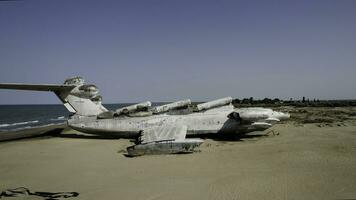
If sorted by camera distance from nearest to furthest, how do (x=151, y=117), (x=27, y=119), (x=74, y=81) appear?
(x=151, y=117)
(x=74, y=81)
(x=27, y=119)

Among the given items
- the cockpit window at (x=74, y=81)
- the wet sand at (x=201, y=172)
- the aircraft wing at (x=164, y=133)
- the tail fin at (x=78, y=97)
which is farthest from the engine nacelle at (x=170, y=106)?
the cockpit window at (x=74, y=81)

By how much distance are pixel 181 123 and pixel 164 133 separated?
2.42 metres

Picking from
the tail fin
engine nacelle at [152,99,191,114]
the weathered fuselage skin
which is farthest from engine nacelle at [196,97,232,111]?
the tail fin

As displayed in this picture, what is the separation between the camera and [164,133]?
51.5 feet

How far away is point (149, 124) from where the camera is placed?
1811 centimetres

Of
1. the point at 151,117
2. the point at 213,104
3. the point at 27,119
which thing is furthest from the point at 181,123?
the point at 27,119

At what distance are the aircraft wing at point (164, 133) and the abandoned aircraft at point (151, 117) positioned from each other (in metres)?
0.06

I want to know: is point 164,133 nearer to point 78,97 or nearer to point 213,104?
point 213,104

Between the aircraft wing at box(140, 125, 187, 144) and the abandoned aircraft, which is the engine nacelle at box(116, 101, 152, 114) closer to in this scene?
the abandoned aircraft

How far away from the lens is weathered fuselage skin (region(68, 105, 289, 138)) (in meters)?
18.1

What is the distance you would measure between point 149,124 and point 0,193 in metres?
10.3

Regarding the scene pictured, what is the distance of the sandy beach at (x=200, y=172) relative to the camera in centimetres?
807

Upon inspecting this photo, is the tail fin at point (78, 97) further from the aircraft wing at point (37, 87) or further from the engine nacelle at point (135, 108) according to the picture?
the engine nacelle at point (135, 108)

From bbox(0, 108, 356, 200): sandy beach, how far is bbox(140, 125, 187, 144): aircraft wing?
150 centimetres
